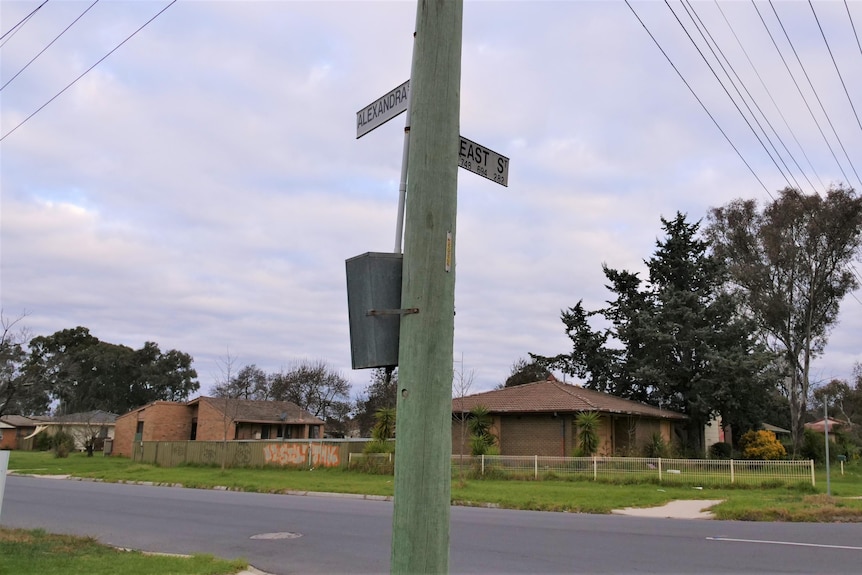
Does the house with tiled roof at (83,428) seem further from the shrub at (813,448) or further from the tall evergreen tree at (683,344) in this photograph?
the shrub at (813,448)

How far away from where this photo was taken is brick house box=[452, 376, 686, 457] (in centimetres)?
3378

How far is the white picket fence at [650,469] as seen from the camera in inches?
950

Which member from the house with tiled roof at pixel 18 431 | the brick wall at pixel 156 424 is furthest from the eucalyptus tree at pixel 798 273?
the house with tiled roof at pixel 18 431

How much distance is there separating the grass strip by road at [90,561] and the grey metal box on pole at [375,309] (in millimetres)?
7296

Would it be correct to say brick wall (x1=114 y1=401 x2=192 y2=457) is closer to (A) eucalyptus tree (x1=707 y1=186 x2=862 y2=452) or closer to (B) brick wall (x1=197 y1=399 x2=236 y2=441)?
(B) brick wall (x1=197 y1=399 x2=236 y2=441)

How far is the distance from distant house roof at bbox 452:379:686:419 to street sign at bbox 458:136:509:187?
94.9 feet

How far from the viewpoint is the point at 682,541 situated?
12781 mm

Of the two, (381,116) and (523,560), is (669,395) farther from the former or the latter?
(381,116)

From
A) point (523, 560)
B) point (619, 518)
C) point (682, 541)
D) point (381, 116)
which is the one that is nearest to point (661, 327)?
point (619, 518)

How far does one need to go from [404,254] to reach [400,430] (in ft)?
2.64

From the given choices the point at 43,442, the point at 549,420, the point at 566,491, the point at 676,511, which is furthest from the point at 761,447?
the point at 43,442

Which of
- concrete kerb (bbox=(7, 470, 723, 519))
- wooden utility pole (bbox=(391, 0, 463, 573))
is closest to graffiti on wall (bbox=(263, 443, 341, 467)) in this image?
concrete kerb (bbox=(7, 470, 723, 519))

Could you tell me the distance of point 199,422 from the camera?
56.4 metres

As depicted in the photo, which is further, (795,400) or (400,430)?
(795,400)
